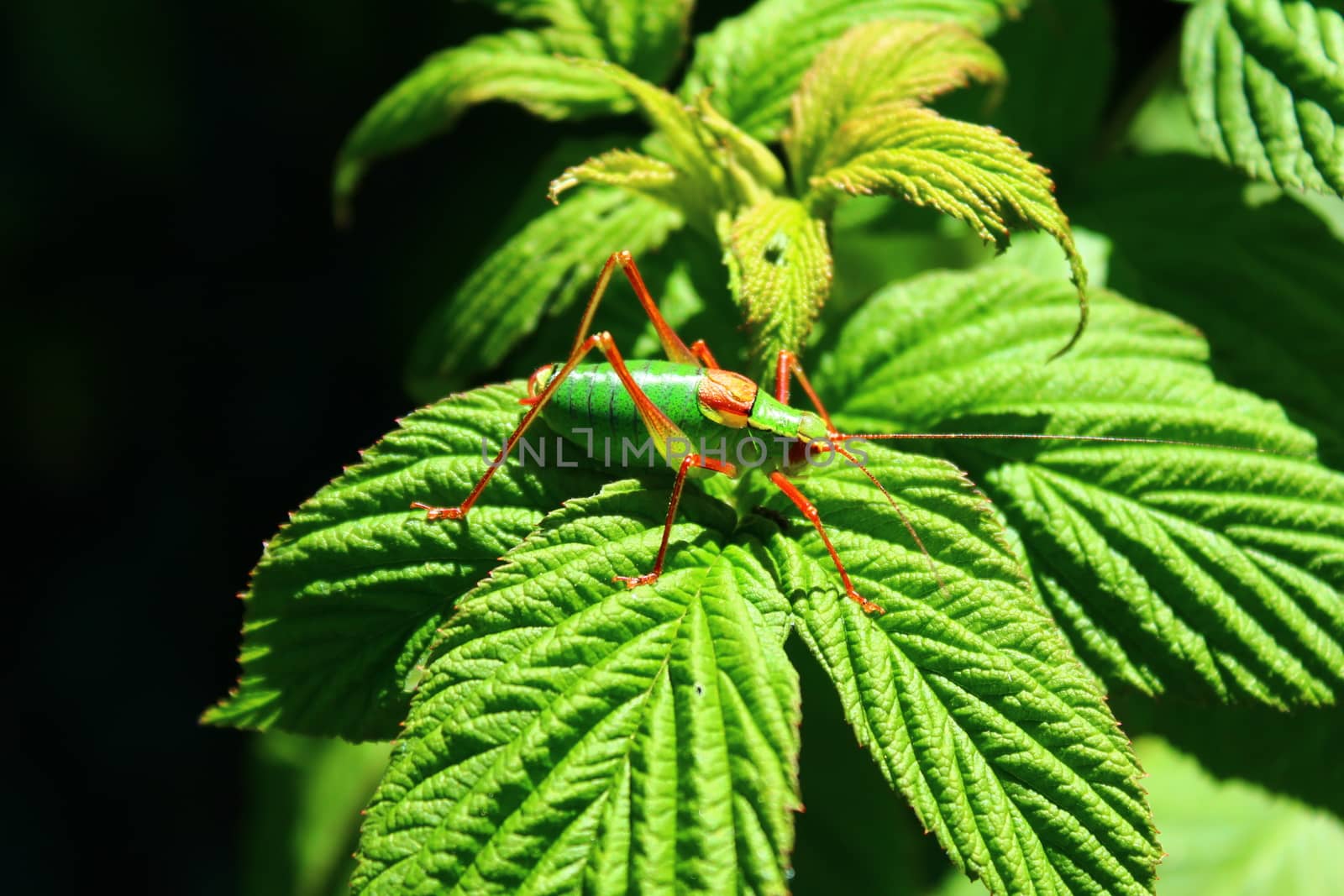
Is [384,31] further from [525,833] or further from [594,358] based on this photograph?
[525,833]

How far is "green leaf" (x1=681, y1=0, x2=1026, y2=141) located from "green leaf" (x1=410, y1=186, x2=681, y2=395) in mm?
365

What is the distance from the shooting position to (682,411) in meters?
2.30

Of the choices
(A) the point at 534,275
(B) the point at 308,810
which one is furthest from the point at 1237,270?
(B) the point at 308,810

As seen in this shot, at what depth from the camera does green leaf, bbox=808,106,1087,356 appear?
185cm

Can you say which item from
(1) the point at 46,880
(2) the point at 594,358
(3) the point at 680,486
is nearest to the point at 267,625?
(3) the point at 680,486

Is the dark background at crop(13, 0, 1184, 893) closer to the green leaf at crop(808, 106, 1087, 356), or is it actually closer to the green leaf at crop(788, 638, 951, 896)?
the green leaf at crop(808, 106, 1087, 356)

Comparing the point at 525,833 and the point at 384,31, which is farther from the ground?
the point at 384,31

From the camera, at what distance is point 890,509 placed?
198cm

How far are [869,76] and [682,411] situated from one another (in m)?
0.93

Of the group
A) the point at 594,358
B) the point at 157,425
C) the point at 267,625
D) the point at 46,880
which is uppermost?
the point at 594,358

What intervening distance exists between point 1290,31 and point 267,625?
2.90 metres

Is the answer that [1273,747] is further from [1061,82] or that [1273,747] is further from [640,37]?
[640,37]

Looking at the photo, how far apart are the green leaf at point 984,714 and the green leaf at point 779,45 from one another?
1.27m

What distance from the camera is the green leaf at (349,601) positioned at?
1.91 m
